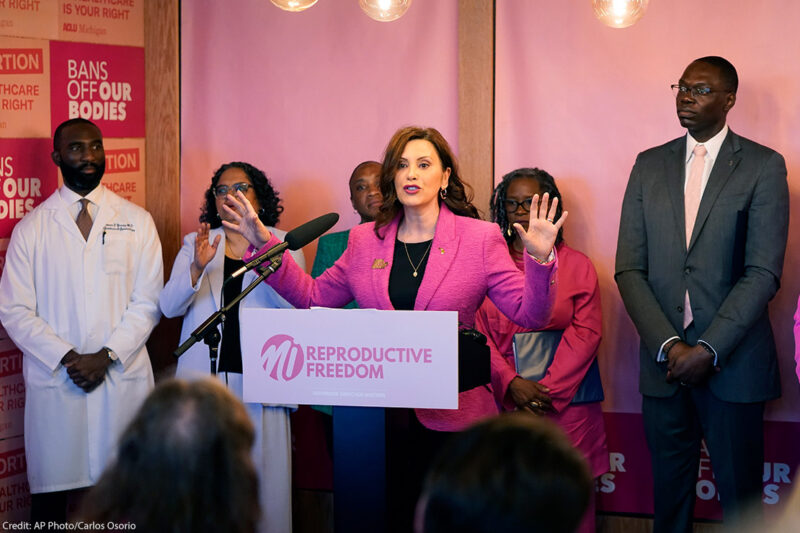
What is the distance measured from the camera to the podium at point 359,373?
8.71 feet

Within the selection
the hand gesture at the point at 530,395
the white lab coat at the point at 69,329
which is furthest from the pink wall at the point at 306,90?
the hand gesture at the point at 530,395

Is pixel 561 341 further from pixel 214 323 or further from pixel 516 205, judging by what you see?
pixel 214 323

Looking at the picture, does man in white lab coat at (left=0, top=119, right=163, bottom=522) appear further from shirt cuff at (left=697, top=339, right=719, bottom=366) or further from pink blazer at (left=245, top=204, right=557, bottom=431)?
shirt cuff at (left=697, top=339, right=719, bottom=366)

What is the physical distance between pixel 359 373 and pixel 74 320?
2182 millimetres

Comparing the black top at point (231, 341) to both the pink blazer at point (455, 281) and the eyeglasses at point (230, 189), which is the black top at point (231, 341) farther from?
the pink blazer at point (455, 281)

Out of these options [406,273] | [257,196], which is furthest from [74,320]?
[406,273]

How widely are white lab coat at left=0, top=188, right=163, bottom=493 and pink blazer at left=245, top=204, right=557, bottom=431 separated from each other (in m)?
1.38

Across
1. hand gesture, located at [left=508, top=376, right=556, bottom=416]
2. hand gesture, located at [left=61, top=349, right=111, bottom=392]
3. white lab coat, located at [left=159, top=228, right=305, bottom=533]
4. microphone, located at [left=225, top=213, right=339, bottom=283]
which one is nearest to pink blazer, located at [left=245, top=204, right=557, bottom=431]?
microphone, located at [left=225, top=213, right=339, bottom=283]

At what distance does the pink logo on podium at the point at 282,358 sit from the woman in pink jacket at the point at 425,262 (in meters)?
0.51

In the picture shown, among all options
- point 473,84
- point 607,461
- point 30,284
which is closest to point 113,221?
point 30,284

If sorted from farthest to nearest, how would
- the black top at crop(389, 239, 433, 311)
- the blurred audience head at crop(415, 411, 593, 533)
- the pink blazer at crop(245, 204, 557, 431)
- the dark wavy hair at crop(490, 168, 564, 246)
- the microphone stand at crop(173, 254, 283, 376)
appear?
the dark wavy hair at crop(490, 168, 564, 246) → the black top at crop(389, 239, 433, 311) → the pink blazer at crop(245, 204, 557, 431) → the microphone stand at crop(173, 254, 283, 376) → the blurred audience head at crop(415, 411, 593, 533)

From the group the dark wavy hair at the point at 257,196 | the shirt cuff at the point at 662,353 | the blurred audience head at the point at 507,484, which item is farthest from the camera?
the dark wavy hair at the point at 257,196

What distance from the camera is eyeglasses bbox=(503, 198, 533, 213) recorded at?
4.34 m

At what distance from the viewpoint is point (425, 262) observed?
10.8 feet
